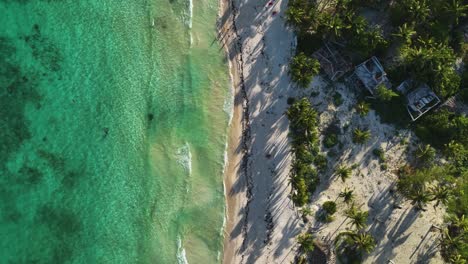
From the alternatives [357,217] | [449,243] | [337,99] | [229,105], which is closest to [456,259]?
[449,243]

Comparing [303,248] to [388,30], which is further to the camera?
[388,30]

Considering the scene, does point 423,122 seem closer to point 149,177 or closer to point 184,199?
point 184,199

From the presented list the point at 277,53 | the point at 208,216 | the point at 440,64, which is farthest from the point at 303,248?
the point at 440,64

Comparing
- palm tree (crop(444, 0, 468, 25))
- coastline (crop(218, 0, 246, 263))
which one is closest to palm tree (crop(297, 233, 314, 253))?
coastline (crop(218, 0, 246, 263))

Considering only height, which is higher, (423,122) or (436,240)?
(423,122)

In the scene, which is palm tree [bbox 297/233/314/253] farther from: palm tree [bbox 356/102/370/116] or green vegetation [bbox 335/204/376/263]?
palm tree [bbox 356/102/370/116]

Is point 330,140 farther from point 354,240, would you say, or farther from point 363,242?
point 363,242
